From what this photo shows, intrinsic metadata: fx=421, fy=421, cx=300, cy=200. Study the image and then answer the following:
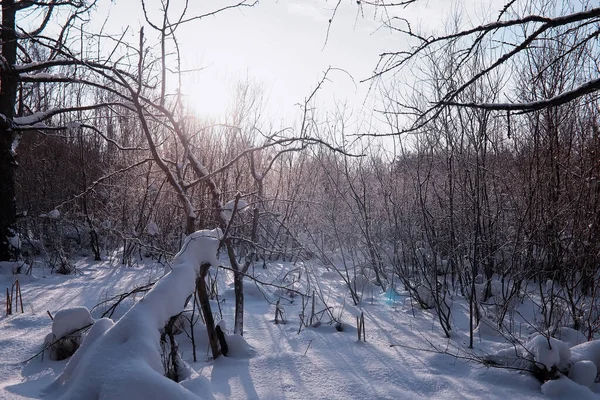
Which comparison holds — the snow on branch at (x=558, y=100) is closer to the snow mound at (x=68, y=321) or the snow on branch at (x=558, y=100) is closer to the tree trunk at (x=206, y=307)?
the tree trunk at (x=206, y=307)

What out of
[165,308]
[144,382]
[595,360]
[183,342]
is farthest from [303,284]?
[144,382]

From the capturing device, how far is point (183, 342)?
→ 10.6ft

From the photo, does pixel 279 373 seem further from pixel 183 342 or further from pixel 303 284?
pixel 303 284

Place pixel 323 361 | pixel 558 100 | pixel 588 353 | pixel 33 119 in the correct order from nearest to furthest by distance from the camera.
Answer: pixel 558 100
pixel 588 353
pixel 323 361
pixel 33 119

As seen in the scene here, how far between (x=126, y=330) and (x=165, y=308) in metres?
0.25

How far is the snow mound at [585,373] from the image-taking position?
2.51m

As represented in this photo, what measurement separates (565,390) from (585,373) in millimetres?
195

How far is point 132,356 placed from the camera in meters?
1.52

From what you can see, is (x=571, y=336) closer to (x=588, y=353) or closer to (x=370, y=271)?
(x=588, y=353)

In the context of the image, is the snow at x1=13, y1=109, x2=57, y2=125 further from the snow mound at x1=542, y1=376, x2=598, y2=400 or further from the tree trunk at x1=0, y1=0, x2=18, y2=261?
the snow mound at x1=542, y1=376, x2=598, y2=400


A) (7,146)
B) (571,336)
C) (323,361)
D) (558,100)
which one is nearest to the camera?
(558,100)

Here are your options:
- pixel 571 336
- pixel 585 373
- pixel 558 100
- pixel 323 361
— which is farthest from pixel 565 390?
pixel 558 100

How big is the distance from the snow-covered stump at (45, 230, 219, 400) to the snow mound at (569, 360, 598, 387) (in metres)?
2.32

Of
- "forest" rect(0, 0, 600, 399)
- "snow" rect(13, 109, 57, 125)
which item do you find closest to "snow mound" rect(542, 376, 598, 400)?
"forest" rect(0, 0, 600, 399)
